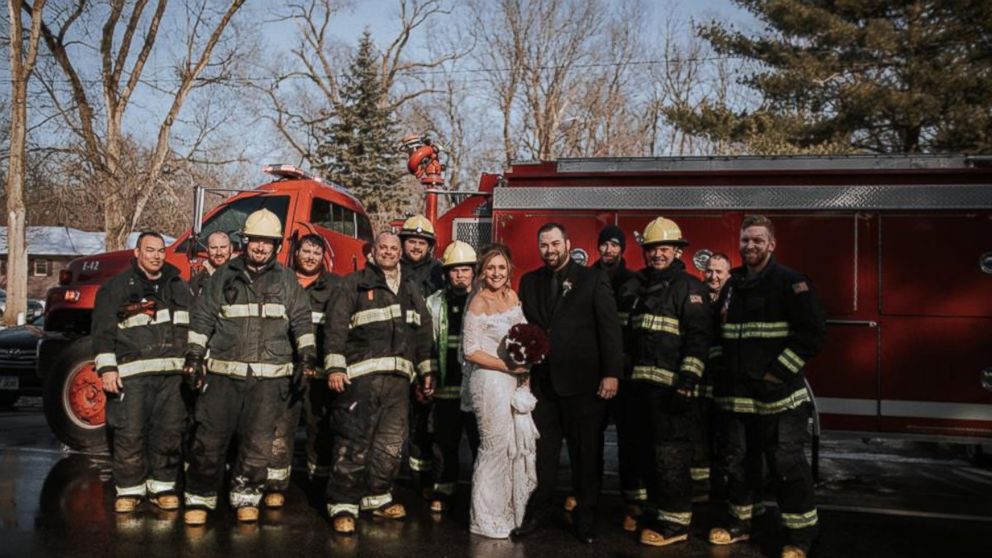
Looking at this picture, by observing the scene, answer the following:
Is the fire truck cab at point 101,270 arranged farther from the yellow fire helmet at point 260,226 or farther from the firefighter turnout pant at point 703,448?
the firefighter turnout pant at point 703,448

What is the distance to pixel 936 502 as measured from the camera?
21.4 feet

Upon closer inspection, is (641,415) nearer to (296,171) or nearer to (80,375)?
(296,171)

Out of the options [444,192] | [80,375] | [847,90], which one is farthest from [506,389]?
[847,90]

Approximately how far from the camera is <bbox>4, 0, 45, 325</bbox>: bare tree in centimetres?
1941

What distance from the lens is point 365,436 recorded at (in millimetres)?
5320

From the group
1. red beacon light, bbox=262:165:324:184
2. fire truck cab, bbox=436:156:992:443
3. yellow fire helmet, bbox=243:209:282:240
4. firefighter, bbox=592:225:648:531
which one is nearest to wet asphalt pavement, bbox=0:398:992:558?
firefighter, bbox=592:225:648:531

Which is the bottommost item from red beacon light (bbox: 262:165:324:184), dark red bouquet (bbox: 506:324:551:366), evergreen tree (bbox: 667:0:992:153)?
dark red bouquet (bbox: 506:324:551:366)

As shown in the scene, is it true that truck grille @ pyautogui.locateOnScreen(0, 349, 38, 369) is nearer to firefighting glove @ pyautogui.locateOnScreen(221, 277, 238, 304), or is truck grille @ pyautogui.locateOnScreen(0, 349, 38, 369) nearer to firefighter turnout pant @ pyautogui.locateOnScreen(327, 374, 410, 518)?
firefighting glove @ pyautogui.locateOnScreen(221, 277, 238, 304)

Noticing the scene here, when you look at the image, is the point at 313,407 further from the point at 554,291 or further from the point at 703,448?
the point at 703,448

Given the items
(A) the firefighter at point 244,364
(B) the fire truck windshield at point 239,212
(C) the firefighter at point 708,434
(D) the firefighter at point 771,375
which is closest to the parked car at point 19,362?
(B) the fire truck windshield at point 239,212

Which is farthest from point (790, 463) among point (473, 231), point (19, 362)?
point (19, 362)

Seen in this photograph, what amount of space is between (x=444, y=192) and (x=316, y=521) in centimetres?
357

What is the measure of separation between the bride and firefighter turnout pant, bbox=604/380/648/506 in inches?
28.6

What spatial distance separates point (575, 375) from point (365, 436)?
1472 millimetres
